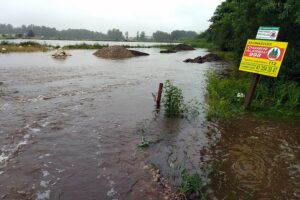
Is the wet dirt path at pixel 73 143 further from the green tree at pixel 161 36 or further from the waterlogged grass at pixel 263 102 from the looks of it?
the green tree at pixel 161 36

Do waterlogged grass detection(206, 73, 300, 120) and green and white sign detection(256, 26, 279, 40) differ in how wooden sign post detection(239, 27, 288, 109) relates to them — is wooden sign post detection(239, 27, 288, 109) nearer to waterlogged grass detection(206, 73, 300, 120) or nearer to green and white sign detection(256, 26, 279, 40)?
green and white sign detection(256, 26, 279, 40)

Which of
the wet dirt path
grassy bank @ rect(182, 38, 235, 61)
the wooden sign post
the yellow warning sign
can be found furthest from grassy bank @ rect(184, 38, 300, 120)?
grassy bank @ rect(182, 38, 235, 61)

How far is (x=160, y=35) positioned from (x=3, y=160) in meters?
186

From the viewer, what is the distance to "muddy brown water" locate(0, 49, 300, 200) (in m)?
5.66

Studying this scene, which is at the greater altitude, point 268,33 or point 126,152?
point 268,33

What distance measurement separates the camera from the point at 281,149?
7559 mm

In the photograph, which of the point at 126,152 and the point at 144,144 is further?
the point at 144,144

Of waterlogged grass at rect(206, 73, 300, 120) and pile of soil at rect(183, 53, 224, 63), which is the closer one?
waterlogged grass at rect(206, 73, 300, 120)

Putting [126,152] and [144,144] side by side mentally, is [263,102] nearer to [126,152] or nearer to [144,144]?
[144,144]

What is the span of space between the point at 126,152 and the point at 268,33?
600 cm

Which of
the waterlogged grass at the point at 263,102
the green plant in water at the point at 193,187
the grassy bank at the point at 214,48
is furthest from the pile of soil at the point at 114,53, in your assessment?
the green plant in water at the point at 193,187

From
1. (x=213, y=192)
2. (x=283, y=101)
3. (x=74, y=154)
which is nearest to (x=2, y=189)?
(x=74, y=154)

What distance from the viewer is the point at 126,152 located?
7.36 meters

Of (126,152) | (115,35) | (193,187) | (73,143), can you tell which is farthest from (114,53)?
(115,35)
